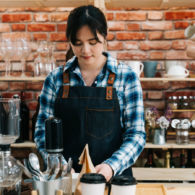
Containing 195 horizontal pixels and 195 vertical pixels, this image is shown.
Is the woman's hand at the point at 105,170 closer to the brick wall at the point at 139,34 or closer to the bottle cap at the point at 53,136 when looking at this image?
the bottle cap at the point at 53,136

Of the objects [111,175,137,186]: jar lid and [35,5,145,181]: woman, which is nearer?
[111,175,137,186]: jar lid

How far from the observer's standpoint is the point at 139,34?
2.84 m

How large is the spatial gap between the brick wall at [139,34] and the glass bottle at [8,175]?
5.88 feet

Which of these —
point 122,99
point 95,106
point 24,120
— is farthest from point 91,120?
point 24,120

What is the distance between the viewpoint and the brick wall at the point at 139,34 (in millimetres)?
2830

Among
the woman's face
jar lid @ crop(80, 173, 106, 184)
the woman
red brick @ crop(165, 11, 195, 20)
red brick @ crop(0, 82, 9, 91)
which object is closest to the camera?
jar lid @ crop(80, 173, 106, 184)

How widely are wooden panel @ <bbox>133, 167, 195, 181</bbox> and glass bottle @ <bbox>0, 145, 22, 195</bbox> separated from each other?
1592mm

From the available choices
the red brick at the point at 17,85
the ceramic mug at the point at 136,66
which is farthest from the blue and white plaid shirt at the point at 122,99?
the red brick at the point at 17,85

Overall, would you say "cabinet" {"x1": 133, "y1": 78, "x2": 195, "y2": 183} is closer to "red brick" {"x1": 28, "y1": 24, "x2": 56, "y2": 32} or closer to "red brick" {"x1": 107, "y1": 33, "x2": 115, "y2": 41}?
"red brick" {"x1": 107, "y1": 33, "x2": 115, "y2": 41}

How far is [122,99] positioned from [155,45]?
1349 millimetres

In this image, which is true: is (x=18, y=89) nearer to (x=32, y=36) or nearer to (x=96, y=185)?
(x=32, y=36)

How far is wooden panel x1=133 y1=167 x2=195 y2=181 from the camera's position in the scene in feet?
8.27

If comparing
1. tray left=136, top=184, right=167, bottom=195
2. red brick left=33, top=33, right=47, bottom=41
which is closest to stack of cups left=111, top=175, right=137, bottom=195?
tray left=136, top=184, right=167, bottom=195

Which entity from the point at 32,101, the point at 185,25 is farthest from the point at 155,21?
the point at 32,101
